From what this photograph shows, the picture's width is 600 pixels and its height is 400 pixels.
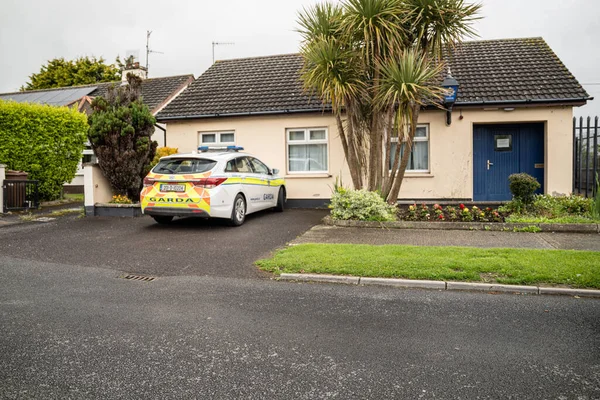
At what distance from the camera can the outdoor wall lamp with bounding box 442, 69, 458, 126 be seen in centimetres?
1234

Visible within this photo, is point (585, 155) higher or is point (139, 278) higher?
point (585, 155)

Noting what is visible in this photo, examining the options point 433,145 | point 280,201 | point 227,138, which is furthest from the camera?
point 227,138

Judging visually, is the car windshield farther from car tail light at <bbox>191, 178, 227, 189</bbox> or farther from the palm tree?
the palm tree

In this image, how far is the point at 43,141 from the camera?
15375 mm

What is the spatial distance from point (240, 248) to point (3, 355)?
4.94 m

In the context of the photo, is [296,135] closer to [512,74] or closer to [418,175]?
[418,175]

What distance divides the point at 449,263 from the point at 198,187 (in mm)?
5470

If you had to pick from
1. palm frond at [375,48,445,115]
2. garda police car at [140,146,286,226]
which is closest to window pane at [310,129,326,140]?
palm frond at [375,48,445,115]

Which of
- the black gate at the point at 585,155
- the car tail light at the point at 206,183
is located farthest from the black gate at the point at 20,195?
the black gate at the point at 585,155

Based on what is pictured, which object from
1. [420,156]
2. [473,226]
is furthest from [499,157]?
[473,226]

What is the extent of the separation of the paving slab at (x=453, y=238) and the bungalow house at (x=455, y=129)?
15.7ft

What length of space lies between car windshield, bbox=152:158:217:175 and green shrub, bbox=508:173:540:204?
6.78m

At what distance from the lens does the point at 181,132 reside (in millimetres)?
16312

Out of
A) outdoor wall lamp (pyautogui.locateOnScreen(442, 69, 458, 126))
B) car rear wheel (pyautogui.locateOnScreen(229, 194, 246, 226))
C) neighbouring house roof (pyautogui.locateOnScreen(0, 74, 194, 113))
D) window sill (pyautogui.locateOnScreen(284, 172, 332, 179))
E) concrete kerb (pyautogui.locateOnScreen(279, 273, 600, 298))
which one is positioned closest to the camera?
concrete kerb (pyautogui.locateOnScreen(279, 273, 600, 298))
